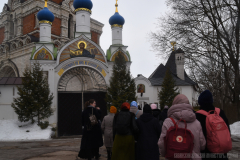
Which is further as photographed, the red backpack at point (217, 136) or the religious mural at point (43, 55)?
the religious mural at point (43, 55)

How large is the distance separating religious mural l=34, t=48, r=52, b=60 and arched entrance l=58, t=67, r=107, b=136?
138 centimetres

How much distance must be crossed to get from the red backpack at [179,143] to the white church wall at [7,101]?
12.7 m

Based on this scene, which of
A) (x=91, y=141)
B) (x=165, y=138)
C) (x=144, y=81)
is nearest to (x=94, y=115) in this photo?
(x=91, y=141)

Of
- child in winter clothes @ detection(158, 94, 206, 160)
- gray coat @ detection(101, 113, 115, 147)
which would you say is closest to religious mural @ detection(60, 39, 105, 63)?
gray coat @ detection(101, 113, 115, 147)

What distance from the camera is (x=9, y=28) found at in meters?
26.9

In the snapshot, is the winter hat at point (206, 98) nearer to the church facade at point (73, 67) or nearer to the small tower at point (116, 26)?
the church facade at point (73, 67)

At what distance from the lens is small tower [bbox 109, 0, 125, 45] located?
50.7 ft

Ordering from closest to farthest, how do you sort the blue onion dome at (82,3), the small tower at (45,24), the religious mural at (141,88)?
the small tower at (45,24) < the blue onion dome at (82,3) < the religious mural at (141,88)

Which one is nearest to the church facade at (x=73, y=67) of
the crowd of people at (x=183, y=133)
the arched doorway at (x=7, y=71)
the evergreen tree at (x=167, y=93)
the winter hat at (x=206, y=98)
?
the evergreen tree at (x=167, y=93)

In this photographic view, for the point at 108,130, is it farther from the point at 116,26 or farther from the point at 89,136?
the point at 116,26

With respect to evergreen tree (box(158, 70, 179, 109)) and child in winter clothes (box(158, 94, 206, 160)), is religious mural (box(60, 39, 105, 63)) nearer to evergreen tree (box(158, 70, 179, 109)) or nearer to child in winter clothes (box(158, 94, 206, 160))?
evergreen tree (box(158, 70, 179, 109))

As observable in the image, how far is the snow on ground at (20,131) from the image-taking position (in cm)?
1163

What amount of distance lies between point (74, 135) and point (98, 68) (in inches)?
162

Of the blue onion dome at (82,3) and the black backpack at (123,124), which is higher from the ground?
the blue onion dome at (82,3)
